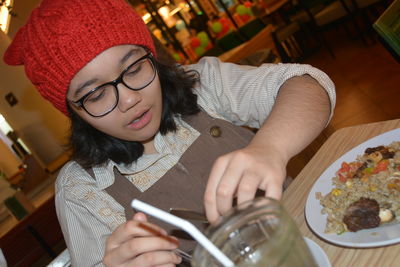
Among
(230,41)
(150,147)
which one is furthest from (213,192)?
(230,41)

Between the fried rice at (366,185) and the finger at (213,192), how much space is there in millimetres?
271

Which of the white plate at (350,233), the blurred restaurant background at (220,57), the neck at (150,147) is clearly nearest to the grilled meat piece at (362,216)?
the white plate at (350,233)

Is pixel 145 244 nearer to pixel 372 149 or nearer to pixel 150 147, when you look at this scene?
pixel 372 149

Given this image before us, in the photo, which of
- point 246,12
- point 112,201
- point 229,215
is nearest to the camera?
point 229,215

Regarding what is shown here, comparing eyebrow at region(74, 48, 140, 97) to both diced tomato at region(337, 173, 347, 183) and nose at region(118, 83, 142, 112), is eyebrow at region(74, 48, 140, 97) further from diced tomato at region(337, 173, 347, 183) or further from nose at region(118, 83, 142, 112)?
diced tomato at region(337, 173, 347, 183)

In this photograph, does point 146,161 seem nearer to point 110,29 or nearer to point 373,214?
point 110,29

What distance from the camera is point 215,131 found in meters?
1.55

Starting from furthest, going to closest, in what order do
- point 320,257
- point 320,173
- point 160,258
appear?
point 320,173 → point 160,258 → point 320,257

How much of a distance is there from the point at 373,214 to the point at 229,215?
375mm

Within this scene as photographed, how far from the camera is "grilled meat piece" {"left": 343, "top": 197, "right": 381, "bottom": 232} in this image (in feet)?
2.50

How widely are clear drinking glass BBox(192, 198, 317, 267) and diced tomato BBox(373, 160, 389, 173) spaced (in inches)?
17.1

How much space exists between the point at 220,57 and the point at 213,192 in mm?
5753

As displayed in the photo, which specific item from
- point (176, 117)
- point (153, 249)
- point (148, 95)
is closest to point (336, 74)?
point (176, 117)

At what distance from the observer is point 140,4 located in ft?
27.5
